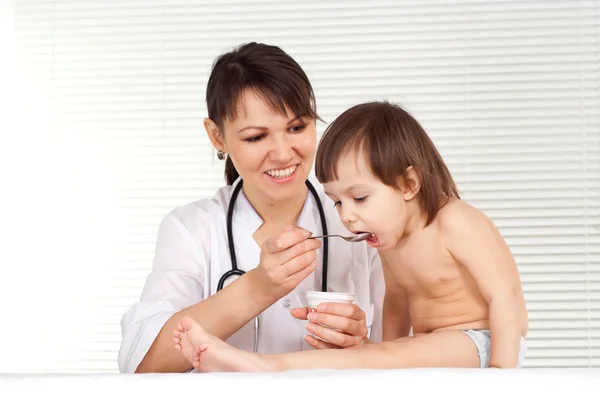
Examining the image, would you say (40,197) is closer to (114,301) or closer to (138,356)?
(114,301)

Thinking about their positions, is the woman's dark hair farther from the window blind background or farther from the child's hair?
the window blind background

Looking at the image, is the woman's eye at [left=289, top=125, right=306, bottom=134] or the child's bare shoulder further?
the woman's eye at [left=289, top=125, right=306, bottom=134]

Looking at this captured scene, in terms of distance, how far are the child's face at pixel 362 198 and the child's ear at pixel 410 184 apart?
0.12ft

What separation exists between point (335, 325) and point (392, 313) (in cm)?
A: 45

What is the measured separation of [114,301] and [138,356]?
193 centimetres

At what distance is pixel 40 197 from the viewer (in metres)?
3.58

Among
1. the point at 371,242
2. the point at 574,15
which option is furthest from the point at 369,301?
the point at 574,15

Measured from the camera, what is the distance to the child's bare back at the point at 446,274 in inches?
66.7

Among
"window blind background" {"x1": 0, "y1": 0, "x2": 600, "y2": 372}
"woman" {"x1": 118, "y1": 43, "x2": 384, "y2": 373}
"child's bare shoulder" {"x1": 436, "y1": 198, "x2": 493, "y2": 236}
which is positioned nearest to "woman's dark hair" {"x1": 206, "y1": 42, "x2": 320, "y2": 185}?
"woman" {"x1": 118, "y1": 43, "x2": 384, "y2": 373}

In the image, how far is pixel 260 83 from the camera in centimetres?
176

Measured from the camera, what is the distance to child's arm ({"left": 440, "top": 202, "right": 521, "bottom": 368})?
1543 mm

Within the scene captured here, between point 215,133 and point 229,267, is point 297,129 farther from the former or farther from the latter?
point 229,267

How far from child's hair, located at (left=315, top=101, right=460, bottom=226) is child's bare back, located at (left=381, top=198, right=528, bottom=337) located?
54mm

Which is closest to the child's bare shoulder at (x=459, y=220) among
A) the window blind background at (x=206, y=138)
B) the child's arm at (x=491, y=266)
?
→ the child's arm at (x=491, y=266)
